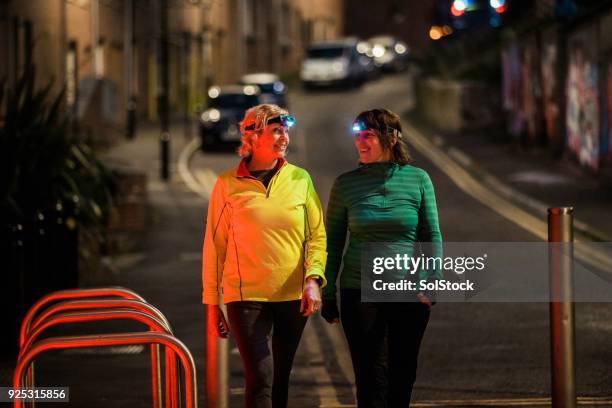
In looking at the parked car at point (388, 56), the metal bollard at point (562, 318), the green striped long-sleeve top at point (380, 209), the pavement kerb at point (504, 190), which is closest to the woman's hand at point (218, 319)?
the green striped long-sleeve top at point (380, 209)

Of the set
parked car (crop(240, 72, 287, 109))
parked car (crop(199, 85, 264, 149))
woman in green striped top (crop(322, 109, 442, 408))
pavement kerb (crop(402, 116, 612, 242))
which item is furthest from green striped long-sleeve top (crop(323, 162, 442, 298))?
parked car (crop(240, 72, 287, 109))

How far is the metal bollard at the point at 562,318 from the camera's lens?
7.08 meters

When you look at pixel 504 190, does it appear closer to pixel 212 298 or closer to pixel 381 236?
pixel 381 236

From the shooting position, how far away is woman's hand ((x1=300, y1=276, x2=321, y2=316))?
275 inches

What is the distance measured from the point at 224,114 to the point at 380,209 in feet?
105

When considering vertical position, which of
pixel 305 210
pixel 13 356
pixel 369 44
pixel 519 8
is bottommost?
pixel 13 356

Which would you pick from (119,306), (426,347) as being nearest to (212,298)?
(119,306)

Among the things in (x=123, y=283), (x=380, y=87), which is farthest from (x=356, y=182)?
(x=380, y=87)

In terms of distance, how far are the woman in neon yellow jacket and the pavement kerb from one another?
11.5 m

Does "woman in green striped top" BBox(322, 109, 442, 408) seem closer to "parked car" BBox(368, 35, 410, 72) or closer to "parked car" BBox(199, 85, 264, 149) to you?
"parked car" BBox(199, 85, 264, 149)

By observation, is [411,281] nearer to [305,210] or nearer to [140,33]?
[305,210]

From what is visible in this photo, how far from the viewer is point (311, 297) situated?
22.9 ft

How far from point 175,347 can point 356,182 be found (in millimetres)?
1331

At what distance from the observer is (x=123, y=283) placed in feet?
55.9
